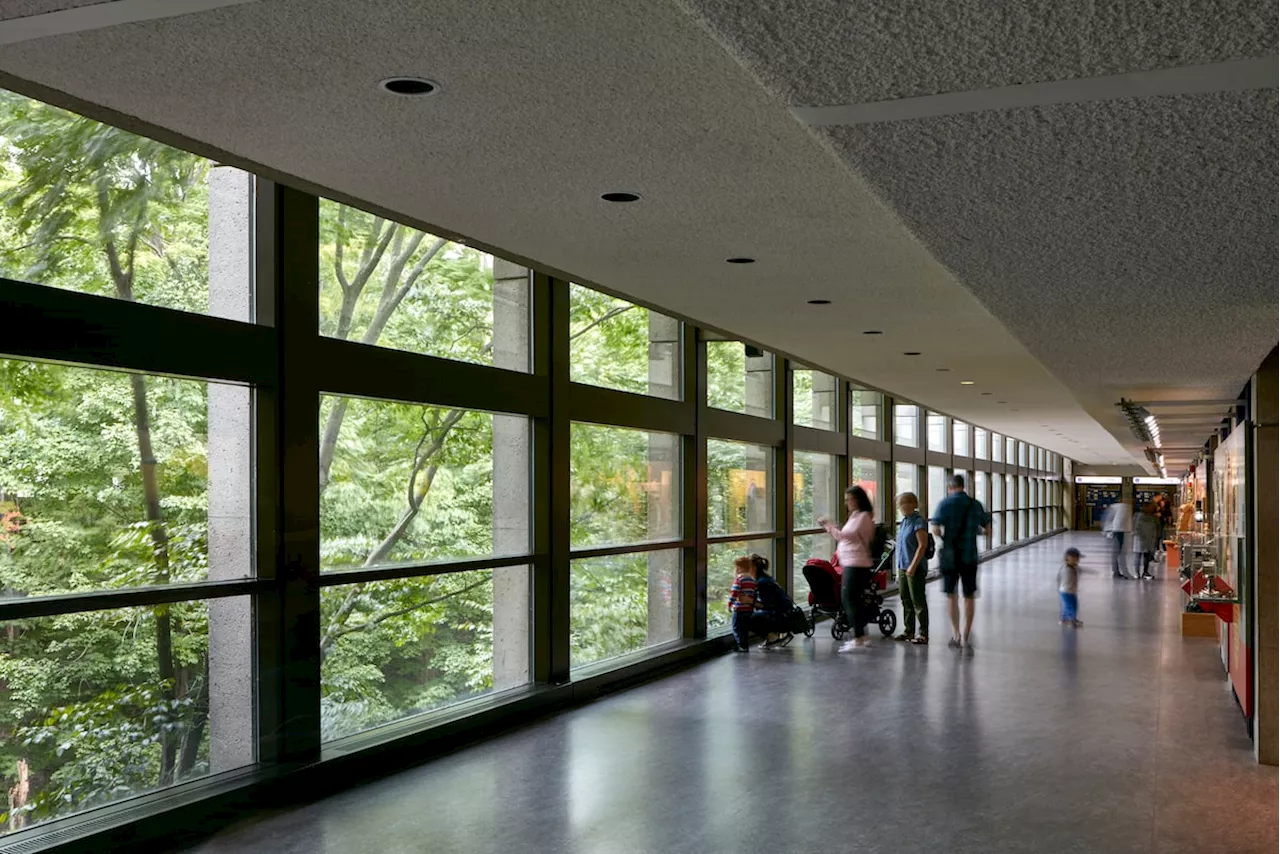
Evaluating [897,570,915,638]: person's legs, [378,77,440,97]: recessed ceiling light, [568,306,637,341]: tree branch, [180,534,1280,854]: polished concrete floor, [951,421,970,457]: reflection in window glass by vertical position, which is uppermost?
[568,306,637,341]: tree branch

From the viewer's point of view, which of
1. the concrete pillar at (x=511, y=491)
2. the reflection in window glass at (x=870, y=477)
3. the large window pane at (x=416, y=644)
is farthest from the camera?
the reflection in window glass at (x=870, y=477)

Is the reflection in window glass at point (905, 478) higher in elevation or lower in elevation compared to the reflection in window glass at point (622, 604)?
higher

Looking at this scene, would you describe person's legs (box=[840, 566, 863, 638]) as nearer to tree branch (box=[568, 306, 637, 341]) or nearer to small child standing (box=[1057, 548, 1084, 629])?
small child standing (box=[1057, 548, 1084, 629])

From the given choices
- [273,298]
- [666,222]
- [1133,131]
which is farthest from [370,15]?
[273,298]

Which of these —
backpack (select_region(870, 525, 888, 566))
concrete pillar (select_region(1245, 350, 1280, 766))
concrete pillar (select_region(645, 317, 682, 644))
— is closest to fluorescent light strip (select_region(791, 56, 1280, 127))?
concrete pillar (select_region(1245, 350, 1280, 766))

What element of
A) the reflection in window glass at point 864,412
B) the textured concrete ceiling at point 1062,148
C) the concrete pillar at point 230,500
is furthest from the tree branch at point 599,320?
the reflection in window glass at point 864,412

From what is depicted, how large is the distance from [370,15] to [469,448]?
4674mm

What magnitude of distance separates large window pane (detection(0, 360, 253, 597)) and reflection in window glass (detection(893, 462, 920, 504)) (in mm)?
13234

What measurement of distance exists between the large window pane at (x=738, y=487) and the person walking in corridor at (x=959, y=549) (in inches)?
72.2

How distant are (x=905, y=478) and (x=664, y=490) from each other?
9693 millimetres

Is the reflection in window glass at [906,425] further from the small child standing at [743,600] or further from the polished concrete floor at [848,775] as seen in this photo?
the polished concrete floor at [848,775]

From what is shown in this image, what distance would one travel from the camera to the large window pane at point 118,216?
14.6 ft

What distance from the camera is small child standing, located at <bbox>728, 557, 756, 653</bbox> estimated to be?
10.4 meters

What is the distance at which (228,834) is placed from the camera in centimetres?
495
